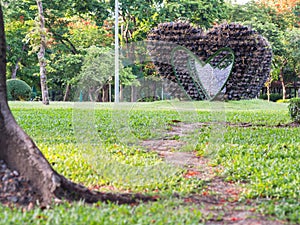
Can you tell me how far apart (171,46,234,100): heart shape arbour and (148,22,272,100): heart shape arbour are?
0.06 m

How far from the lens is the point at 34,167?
149 inches

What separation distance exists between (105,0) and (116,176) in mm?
21554

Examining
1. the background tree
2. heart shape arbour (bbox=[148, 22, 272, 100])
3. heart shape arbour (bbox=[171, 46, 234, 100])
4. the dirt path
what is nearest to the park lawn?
the dirt path

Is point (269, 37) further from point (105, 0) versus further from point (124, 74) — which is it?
point (124, 74)

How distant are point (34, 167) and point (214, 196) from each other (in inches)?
66.0

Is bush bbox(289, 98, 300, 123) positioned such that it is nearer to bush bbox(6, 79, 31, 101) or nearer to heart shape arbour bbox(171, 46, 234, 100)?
heart shape arbour bbox(171, 46, 234, 100)

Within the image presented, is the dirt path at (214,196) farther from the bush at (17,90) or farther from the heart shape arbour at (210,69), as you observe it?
the bush at (17,90)

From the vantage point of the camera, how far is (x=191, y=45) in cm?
1989

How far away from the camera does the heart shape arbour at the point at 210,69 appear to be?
1942 cm

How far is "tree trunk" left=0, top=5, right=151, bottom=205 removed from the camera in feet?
12.1

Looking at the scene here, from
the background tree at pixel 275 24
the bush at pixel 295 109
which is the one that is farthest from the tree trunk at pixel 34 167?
the background tree at pixel 275 24

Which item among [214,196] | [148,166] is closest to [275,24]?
[148,166]

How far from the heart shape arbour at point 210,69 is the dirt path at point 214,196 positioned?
41.4 ft

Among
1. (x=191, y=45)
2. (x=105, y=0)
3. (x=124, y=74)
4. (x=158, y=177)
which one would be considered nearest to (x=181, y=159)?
(x=158, y=177)
